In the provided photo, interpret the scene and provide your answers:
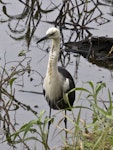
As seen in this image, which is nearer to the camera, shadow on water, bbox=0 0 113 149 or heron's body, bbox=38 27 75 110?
heron's body, bbox=38 27 75 110

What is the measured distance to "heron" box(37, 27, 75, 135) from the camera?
22.0 ft

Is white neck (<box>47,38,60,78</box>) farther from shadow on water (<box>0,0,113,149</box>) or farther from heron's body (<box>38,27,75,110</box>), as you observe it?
shadow on water (<box>0,0,113,149</box>)

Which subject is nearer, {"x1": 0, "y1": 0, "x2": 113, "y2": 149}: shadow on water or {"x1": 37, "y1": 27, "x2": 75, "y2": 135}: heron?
{"x1": 37, "y1": 27, "x2": 75, "y2": 135}: heron

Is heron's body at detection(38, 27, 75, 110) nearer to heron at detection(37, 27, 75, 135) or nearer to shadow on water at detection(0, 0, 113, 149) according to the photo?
heron at detection(37, 27, 75, 135)

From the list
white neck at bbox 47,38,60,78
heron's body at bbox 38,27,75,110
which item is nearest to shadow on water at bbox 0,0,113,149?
heron's body at bbox 38,27,75,110

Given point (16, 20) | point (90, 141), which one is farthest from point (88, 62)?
point (90, 141)

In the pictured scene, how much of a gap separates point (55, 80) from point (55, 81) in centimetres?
2

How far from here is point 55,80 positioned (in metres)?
6.88

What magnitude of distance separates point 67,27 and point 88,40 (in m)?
1.03

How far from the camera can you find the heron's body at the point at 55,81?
6.70 meters

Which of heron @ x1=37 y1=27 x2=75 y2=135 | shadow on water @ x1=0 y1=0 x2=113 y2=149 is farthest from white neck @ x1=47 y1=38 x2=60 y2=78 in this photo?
shadow on water @ x1=0 y1=0 x2=113 y2=149

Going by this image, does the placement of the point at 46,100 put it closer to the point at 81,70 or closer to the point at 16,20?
the point at 81,70

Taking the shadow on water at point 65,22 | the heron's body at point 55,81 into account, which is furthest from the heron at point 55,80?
the shadow on water at point 65,22

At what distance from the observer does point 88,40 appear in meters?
9.09
